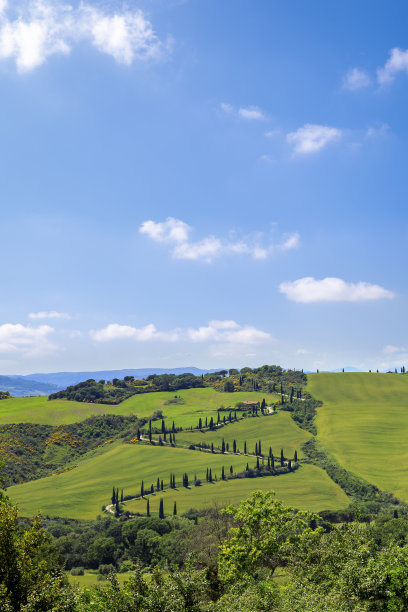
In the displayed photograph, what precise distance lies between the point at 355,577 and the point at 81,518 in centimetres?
16822

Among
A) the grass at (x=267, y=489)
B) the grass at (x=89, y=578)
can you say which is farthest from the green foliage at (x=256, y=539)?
the grass at (x=267, y=489)

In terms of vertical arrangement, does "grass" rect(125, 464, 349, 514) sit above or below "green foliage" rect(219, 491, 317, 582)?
below

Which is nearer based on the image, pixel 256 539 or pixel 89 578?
pixel 256 539

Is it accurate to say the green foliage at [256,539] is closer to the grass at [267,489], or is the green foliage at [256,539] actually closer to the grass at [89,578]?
the grass at [89,578]

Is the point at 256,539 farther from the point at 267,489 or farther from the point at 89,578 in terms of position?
the point at 267,489

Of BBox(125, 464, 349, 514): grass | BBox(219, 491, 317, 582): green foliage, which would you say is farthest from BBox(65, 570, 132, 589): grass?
BBox(219, 491, 317, 582): green foliage

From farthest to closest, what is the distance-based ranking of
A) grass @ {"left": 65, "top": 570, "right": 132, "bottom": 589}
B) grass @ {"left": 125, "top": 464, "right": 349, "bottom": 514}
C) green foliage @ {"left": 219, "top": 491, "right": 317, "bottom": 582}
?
1. grass @ {"left": 125, "top": 464, "right": 349, "bottom": 514}
2. grass @ {"left": 65, "top": 570, "right": 132, "bottom": 589}
3. green foliage @ {"left": 219, "top": 491, "right": 317, "bottom": 582}

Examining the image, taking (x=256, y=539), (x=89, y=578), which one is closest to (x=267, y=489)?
(x=89, y=578)

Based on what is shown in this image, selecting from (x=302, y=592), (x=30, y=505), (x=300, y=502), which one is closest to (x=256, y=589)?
(x=302, y=592)

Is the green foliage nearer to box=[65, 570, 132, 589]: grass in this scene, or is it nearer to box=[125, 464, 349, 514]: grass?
box=[65, 570, 132, 589]: grass

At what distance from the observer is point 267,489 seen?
179750 millimetres

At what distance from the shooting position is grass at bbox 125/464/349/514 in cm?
16712

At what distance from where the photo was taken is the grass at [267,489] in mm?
167125

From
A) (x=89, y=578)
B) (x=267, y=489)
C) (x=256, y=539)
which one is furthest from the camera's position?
(x=267, y=489)
